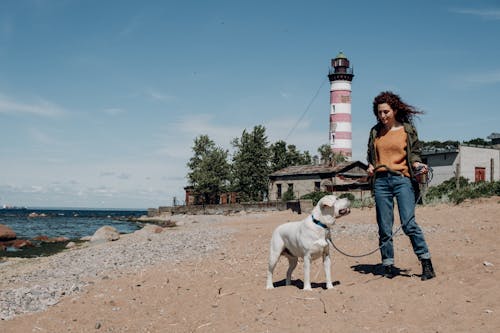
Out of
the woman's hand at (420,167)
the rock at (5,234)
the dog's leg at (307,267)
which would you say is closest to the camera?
the dog's leg at (307,267)

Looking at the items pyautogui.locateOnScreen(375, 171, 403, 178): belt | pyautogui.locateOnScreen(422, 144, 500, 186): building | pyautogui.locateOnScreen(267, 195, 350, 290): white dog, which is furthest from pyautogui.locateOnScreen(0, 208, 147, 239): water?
pyautogui.locateOnScreen(375, 171, 403, 178): belt

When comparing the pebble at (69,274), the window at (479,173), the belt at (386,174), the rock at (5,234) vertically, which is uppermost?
the window at (479,173)

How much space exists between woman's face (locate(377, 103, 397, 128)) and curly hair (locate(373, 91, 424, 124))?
0.06 meters

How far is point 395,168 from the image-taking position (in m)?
7.69

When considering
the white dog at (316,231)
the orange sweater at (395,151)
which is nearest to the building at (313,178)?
the orange sweater at (395,151)

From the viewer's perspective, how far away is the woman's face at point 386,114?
7.69 metres

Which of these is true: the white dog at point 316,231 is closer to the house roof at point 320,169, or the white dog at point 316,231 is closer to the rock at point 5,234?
the rock at point 5,234

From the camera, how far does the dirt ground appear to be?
5.97 meters

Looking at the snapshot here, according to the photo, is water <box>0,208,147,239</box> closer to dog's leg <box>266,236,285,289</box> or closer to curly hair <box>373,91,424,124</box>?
dog's leg <box>266,236,285,289</box>

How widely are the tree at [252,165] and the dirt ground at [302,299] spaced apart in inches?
1841

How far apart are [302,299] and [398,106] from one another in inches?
127

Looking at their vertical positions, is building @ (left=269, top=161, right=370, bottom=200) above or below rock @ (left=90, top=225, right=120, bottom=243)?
above

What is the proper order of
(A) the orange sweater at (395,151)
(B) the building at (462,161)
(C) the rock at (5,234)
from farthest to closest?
1. (B) the building at (462,161)
2. (C) the rock at (5,234)
3. (A) the orange sweater at (395,151)

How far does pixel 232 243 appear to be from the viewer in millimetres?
15359
